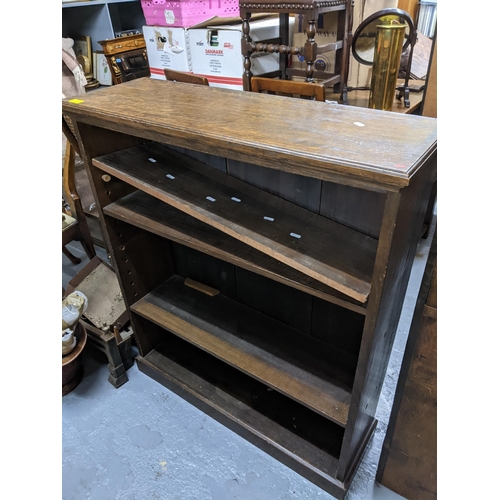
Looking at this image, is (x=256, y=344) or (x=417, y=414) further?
(x=256, y=344)

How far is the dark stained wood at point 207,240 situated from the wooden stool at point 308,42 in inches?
48.1

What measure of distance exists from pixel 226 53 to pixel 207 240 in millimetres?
1777

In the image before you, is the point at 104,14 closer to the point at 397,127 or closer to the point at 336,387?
the point at 397,127

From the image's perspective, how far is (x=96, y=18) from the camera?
2.81 meters

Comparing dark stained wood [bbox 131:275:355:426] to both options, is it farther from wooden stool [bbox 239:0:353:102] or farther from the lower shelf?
wooden stool [bbox 239:0:353:102]

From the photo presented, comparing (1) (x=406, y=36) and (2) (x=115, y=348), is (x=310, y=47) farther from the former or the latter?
(2) (x=115, y=348)

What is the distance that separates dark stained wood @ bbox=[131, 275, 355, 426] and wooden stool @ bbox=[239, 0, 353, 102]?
52.3 inches

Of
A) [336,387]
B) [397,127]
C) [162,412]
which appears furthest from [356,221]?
[162,412]

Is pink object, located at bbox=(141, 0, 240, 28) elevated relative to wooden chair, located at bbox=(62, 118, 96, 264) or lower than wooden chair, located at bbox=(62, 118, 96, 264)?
elevated

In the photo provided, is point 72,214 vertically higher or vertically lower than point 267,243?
lower

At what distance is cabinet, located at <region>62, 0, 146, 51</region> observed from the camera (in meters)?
2.75

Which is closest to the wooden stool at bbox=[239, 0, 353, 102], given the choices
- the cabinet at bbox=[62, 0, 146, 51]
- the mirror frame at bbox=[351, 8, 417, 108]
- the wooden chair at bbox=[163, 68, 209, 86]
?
the mirror frame at bbox=[351, 8, 417, 108]

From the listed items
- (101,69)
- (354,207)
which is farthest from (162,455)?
(101,69)

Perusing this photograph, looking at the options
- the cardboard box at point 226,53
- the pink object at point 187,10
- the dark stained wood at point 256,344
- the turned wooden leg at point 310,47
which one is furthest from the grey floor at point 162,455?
the pink object at point 187,10
